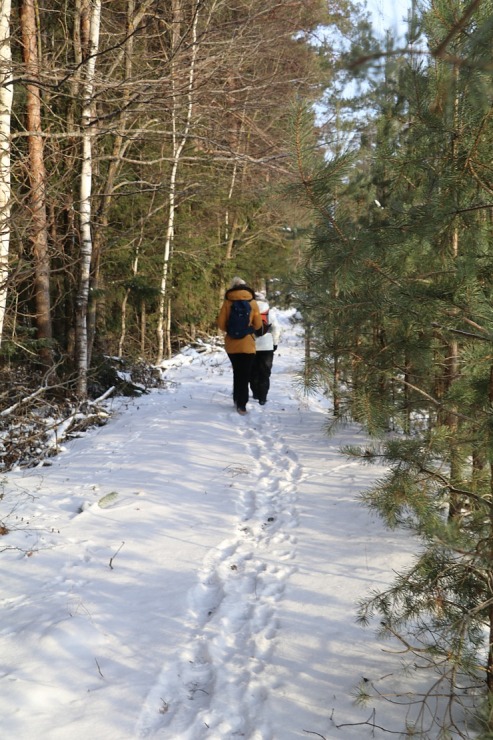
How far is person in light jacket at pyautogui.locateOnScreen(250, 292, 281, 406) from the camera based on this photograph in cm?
947

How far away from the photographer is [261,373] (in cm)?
966

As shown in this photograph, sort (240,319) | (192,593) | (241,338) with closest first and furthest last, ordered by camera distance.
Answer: (192,593) → (240,319) → (241,338)

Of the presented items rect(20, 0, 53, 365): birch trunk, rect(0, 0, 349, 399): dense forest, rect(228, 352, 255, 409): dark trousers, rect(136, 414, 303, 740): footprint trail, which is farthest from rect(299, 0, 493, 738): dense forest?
rect(20, 0, 53, 365): birch trunk

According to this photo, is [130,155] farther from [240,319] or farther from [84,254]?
[240,319]

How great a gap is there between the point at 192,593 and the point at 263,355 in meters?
5.82

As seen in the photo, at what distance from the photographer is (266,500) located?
226 inches

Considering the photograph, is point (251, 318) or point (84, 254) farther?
point (84, 254)

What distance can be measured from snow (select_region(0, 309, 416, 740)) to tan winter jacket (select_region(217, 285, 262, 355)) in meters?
1.91

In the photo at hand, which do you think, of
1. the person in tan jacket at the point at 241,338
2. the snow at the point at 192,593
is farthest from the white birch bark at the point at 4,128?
the person in tan jacket at the point at 241,338

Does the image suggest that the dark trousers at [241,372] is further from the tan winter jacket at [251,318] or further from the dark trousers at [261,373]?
the dark trousers at [261,373]

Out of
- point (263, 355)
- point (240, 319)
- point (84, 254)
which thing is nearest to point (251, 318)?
point (240, 319)

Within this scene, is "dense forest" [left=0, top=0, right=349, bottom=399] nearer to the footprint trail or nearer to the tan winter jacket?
the tan winter jacket

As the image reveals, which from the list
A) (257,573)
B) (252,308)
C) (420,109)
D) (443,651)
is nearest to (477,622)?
(443,651)

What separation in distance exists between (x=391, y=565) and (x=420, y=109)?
3158 millimetres
